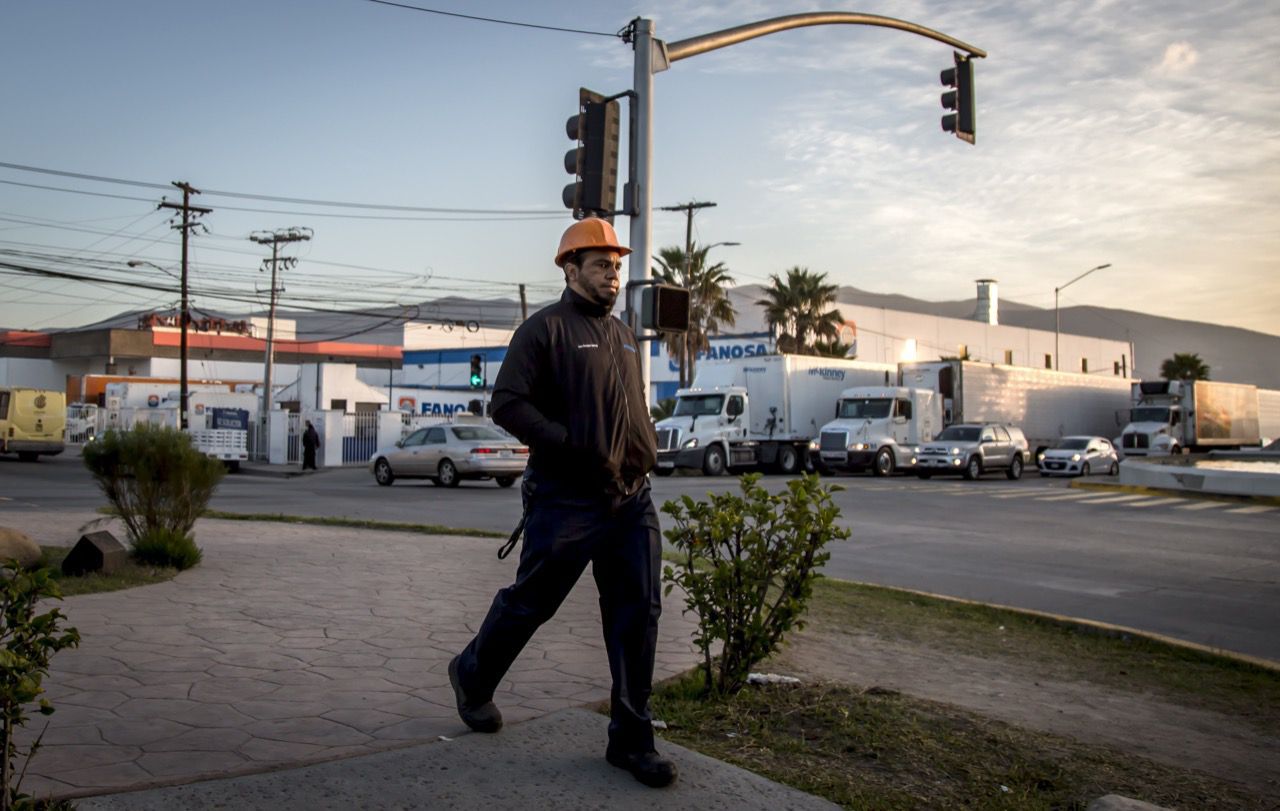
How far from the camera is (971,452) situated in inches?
1305

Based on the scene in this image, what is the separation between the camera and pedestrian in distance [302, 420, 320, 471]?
34875mm

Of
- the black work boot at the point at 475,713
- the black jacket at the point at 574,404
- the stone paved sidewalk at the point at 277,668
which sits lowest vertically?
the stone paved sidewalk at the point at 277,668

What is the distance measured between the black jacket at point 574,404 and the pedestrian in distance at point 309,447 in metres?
32.4

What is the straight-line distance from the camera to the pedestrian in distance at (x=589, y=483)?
3.90 m

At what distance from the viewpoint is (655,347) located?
69.2 m

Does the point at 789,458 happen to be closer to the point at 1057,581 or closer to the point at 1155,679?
the point at 1057,581

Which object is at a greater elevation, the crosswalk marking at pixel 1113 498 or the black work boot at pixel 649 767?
the black work boot at pixel 649 767

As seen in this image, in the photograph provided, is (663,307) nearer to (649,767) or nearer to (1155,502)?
(649,767)

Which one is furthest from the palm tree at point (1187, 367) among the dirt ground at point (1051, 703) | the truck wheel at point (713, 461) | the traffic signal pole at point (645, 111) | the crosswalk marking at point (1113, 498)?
the dirt ground at point (1051, 703)

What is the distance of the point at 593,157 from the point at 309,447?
1104 inches

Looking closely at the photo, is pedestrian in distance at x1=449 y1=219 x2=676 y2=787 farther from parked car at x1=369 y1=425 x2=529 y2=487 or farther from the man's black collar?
parked car at x1=369 y1=425 x2=529 y2=487

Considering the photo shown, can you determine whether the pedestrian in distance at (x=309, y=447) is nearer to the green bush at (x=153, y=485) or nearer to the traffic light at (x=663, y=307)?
the green bush at (x=153, y=485)

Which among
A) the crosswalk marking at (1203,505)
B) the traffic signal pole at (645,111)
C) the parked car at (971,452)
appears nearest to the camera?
the traffic signal pole at (645,111)

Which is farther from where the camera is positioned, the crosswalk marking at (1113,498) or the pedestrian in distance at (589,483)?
the crosswalk marking at (1113,498)
